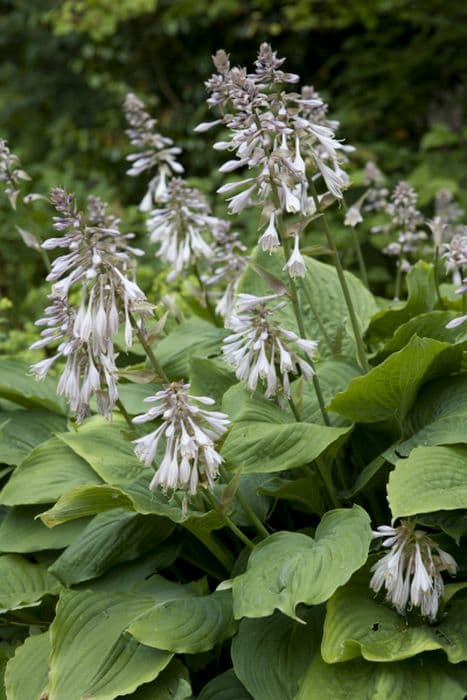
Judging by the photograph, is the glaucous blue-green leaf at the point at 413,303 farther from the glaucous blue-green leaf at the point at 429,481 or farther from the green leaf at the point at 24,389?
the green leaf at the point at 24,389

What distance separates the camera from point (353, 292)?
4.10m

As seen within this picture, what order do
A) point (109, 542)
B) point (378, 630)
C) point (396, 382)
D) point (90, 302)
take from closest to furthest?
point (90, 302) → point (378, 630) → point (396, 382) → point (109, 542)

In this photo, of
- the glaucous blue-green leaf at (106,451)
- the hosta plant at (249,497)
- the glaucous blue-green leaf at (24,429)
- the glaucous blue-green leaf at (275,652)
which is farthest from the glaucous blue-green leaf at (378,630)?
the glaucous blue-green leaf at (24,429)

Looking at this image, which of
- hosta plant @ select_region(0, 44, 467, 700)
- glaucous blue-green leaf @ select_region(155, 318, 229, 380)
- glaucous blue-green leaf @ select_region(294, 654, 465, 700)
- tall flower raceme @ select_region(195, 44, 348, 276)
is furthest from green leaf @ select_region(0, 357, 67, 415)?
glaucous blue-green leaf @ select_region(294, 654, 465, 700)

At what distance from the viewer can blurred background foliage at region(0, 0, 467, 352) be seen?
8578 mm

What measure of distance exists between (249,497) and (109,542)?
510 millimetres

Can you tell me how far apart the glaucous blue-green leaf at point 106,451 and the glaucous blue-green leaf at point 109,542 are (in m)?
0.13

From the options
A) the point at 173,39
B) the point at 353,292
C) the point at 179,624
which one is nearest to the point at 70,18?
the point at 173,39

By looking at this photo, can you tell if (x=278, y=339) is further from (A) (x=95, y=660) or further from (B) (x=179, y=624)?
(A) (x=95, y=660)

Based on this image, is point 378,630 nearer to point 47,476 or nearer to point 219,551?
point 219,551

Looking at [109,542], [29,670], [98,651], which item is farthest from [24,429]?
[98,651]

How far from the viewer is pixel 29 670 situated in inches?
112

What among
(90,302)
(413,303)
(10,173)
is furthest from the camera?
(413,303)

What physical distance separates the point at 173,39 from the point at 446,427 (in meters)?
8.34
